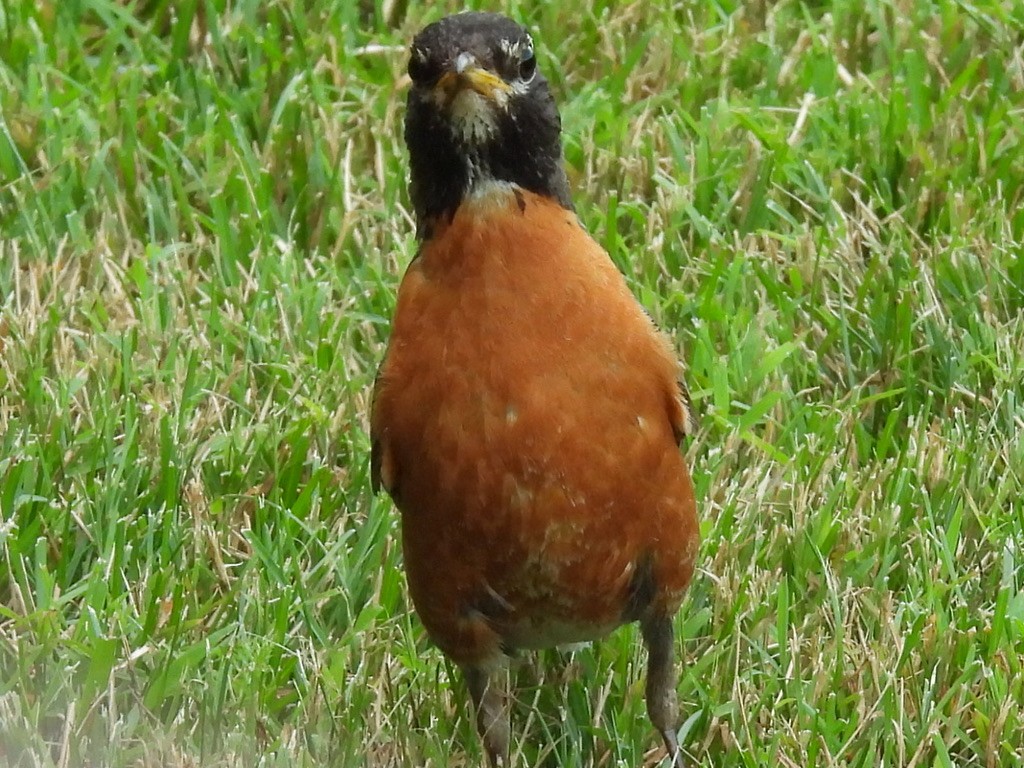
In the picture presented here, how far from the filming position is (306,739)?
3.98 meters

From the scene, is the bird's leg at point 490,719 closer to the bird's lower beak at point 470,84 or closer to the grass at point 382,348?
the grass at point 382,348

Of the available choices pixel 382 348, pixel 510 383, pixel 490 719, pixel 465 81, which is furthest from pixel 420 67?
pixel 382 348

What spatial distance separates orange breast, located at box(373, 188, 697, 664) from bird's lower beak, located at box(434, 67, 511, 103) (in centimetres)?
23

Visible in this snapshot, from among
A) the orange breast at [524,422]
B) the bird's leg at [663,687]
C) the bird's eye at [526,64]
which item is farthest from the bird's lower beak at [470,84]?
the bird's leg at [663,687]

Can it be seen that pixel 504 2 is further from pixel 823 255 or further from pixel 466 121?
pixel 466 121

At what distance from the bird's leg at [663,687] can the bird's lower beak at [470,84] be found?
126cm

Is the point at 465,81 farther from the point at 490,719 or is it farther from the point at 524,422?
the point at 490,719

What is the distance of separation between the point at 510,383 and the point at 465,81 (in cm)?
59

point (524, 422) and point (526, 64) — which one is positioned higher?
point (526, 64)

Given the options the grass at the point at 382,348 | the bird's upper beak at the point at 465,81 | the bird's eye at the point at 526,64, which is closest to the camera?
the bird's upper beak at the point at 465,81

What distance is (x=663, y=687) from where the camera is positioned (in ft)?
14.2

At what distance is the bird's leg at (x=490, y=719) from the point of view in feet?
13.9

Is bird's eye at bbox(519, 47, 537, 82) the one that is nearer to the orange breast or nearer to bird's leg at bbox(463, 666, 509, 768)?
the orange breast

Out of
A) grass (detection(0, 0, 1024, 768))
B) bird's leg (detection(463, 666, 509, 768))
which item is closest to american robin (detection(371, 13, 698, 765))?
bird's leg (detection(463, 666, 509, 768))
